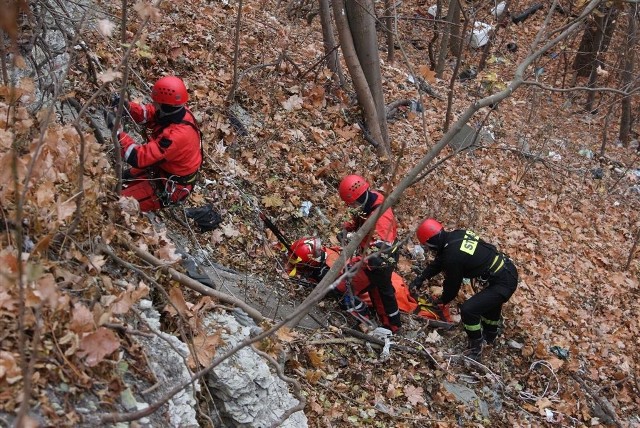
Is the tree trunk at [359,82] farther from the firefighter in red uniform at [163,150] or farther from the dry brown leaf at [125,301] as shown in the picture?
the dry brown leaf at [125,301]

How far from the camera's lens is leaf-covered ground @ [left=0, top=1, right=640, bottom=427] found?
3.01 m

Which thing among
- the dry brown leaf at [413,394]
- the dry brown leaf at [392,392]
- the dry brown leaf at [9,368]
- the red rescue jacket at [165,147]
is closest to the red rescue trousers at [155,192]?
the red rescue jacket at [165,147]

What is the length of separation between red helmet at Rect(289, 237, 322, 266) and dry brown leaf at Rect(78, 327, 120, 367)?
3.36m

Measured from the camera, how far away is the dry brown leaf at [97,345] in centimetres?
264

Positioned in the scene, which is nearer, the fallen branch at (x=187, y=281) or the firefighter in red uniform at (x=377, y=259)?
the fallen branch at (x=187, y=281)

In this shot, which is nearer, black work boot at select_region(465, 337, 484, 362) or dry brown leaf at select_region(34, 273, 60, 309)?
dry brown leaf at select_region(34, 273, 60, 309)

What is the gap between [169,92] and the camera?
5.14 metres

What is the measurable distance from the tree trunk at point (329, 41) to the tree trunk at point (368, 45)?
1.99ft

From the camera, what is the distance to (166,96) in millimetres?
5164

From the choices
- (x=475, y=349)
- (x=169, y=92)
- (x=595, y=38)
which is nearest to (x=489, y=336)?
(x=475, y=349)

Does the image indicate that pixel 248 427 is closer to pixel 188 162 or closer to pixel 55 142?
pixel 55 142

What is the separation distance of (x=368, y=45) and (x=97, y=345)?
6.72m

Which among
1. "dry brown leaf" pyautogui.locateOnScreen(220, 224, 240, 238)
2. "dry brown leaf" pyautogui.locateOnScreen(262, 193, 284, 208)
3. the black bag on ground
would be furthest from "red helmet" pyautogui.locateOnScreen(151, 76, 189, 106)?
"dry brown leaf" pyautogui.locateOnScreen(262, 193, 284, 208)

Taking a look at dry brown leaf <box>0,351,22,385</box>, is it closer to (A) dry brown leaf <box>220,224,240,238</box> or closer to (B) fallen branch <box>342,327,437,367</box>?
(A) dry brown leaf <box>220,224,240,238</box>
